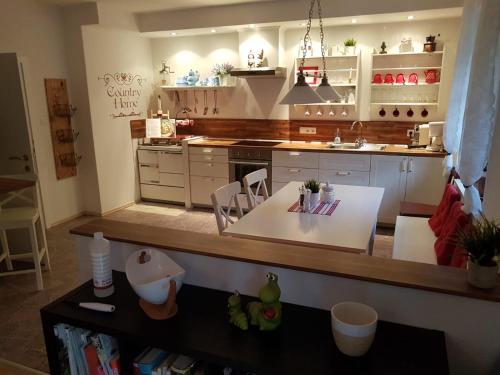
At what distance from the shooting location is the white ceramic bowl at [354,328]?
1200mm

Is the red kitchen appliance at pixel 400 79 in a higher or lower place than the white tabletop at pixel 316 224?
higher

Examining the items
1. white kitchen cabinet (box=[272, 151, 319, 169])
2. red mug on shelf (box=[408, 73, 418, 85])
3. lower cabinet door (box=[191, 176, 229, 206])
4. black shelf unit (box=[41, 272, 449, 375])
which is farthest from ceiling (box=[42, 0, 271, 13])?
black shelf unit (box=[41, 272, 449, 375])

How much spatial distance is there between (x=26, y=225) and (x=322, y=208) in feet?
7.82

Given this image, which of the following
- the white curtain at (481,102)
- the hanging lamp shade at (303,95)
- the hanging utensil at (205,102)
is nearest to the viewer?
the white curtain at (481,102)

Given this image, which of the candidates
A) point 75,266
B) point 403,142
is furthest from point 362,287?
point 403,142

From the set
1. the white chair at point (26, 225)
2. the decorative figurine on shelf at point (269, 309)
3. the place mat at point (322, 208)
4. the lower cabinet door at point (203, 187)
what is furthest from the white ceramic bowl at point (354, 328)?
the lower cabinet door at point (203, 187)

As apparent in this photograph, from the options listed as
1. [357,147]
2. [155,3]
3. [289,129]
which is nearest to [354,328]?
[357,147]

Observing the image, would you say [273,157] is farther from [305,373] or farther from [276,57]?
[305,373]

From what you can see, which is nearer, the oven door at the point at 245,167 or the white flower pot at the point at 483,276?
the white flower pot at the point at 483,276

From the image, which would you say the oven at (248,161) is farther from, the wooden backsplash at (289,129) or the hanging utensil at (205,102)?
the hanging utensil at (205,102)

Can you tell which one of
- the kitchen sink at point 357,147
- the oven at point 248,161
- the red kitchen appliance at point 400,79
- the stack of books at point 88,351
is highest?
the red kitchen appliance at point 400,79

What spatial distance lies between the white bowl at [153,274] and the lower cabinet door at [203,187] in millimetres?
3568

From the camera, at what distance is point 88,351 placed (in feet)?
5.11

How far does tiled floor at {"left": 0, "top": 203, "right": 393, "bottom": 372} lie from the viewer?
8.21 ft
